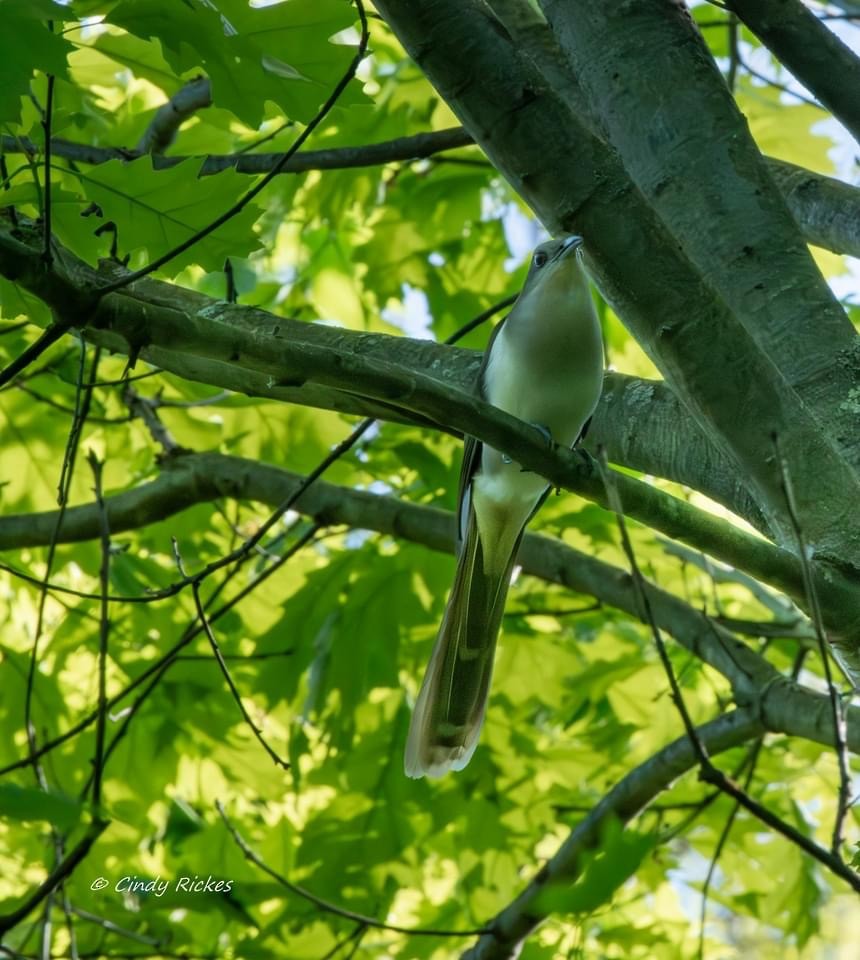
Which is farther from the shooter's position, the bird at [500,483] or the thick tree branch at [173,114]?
the thick tree branch at [173,114]

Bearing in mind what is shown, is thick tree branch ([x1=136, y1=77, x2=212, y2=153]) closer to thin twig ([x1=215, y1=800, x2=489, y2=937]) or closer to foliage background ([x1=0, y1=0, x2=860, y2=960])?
foliage background ([x1=0, y1=0, x2=860, y2=960])

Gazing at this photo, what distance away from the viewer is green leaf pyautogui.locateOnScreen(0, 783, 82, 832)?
1269 millimetres

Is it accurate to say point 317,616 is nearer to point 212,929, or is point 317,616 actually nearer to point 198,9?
point 212,929

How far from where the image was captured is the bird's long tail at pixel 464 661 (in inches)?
132

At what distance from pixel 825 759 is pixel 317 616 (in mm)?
2194

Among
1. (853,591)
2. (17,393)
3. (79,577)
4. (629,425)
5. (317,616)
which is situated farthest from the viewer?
(79,577)

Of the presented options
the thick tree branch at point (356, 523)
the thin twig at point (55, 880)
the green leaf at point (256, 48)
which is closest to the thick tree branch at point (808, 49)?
the green leaf at point (256, 48)

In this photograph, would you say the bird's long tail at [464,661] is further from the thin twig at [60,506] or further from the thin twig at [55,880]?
the thin twig at [55,880]

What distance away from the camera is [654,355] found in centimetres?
215

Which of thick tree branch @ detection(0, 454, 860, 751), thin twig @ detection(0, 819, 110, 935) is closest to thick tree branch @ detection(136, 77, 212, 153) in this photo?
thick tree branch @ detection(0, 454, 860, 751)

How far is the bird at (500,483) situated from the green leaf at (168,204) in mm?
966

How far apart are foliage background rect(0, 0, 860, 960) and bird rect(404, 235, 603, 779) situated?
1.54 ft

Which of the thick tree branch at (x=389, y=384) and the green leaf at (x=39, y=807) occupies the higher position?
the thick tree branch at (x=389, y=384)

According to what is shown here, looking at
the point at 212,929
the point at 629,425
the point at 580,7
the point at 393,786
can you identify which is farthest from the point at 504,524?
the point at 212,929
